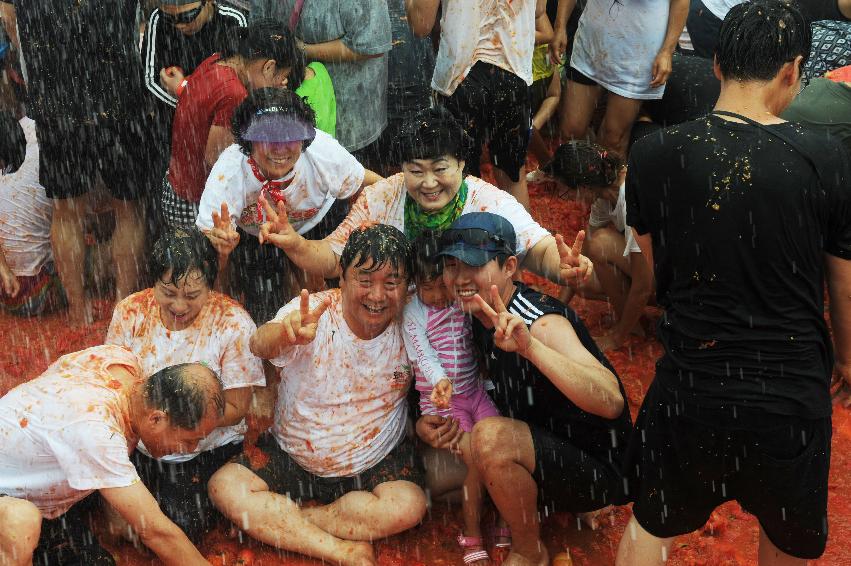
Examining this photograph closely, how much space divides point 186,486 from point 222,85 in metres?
1.94

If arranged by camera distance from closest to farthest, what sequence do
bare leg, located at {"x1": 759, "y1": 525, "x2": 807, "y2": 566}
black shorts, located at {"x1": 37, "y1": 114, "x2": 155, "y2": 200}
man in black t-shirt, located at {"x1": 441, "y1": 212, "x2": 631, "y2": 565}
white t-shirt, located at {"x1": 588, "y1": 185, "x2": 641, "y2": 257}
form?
bare leg, located at {"x1": 759, "y1": 525, "x2": 807, "y2": 566}, man in black t-shirt, located at {"x1": 441, "y1": 212, "x2": 631, "y2": 565}, white t-shirt, located at {"x1": 588, "y1": 185, "x2": 641, "y2": 257}, black shorts, located at {"x1": 37, "y1": 114, "x2": 155, "y2": 200}

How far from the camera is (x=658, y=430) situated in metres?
3.36

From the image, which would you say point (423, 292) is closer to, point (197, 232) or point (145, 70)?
point (197, 232)

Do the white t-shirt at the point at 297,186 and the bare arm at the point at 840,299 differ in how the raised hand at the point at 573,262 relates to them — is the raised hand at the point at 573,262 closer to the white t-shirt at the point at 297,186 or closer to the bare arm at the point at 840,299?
the bare arm at the point at 840,299

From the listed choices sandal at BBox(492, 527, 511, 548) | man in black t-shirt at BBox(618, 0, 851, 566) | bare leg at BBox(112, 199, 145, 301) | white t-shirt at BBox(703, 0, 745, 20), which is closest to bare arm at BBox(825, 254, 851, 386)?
man in black t-shirt at BBox(618, 0, 851, 566)

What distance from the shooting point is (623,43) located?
6.20 m

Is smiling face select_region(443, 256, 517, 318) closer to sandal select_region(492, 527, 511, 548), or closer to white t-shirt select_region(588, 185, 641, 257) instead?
sandal select_region(492, 527, 511, 548)

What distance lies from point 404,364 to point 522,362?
0.61 meters

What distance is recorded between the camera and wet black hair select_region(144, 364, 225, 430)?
149 inches

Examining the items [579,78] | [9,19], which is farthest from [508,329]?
[9,19]

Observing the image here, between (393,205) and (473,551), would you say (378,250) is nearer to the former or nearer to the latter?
(393,205)

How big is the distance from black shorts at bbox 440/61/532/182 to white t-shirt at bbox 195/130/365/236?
3.13ft

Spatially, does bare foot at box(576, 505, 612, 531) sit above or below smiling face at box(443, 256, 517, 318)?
below

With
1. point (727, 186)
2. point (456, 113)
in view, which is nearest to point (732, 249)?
point (727, 186)
